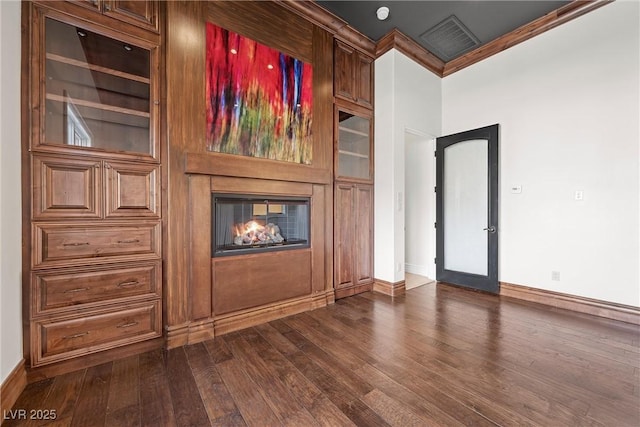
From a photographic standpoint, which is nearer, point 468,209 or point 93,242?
point 93,242

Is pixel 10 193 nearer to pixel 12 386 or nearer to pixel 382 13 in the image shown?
pixel 12 386

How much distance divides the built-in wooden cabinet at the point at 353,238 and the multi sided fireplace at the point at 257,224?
1.86 feet

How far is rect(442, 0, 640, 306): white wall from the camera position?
2684mm

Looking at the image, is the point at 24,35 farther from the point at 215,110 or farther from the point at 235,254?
the point at 235,254

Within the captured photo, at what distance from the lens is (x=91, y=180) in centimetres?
193

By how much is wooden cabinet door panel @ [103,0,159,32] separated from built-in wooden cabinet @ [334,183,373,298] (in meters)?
2.39

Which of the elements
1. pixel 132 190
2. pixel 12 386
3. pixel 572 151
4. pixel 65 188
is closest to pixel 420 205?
pixel 572 151

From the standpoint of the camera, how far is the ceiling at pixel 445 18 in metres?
2.97

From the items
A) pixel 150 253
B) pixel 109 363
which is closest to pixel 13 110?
pixel 150 253

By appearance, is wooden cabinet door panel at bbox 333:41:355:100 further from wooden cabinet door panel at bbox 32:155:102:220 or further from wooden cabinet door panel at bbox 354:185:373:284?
wooden cabinet door panel at bbox 32:155:102:220

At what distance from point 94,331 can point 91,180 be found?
1.12m

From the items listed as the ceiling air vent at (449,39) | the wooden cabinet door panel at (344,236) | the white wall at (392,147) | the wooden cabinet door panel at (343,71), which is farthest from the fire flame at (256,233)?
the ceiling air vent at (449,39)

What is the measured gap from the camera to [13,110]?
1.62 m

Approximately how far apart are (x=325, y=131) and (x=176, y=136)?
1.66 metres
